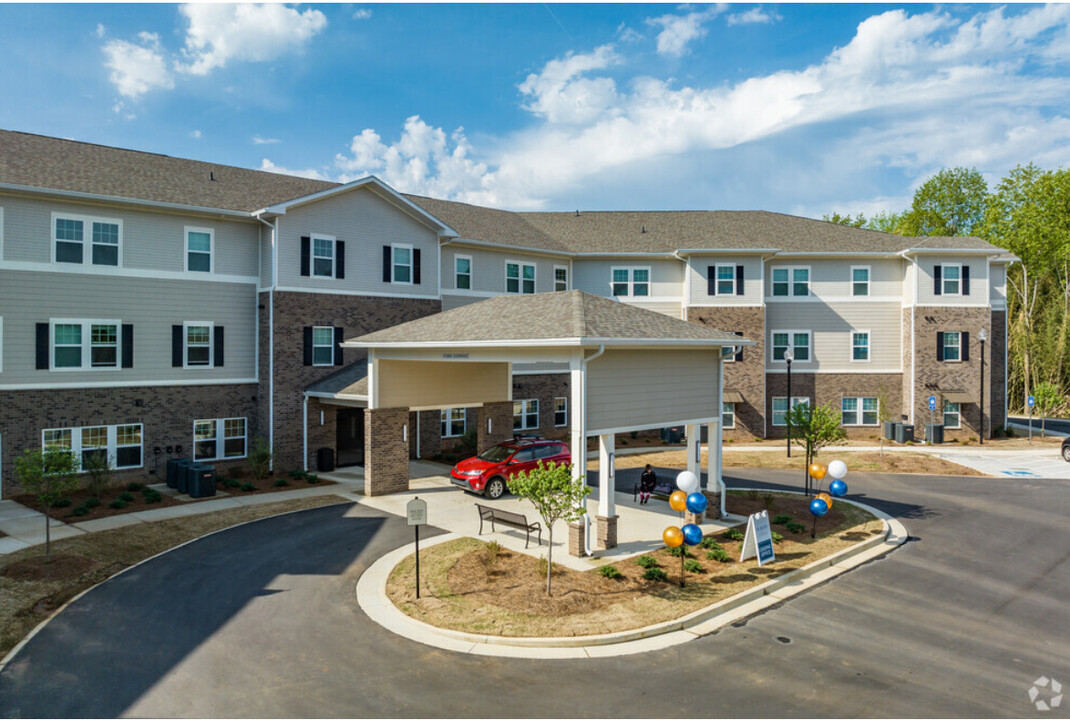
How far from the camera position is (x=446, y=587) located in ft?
41.6

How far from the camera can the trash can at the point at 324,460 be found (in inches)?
975

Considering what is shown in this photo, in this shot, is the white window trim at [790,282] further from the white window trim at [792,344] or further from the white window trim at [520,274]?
the white window trim at [520,274]

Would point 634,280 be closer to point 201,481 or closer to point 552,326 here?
point 552,326

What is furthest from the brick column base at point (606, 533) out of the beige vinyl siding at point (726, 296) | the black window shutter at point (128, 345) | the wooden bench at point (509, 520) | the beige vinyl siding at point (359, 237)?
the beige vinyl siding at point (726, 296)

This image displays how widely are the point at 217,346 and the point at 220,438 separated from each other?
342cm

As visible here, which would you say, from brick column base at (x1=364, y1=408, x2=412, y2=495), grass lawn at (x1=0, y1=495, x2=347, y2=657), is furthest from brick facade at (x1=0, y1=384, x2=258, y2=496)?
brick column base at (x1=364, y1=408, x2=412, y2=495)

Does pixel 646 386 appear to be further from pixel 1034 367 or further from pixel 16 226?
pixel 1034 367

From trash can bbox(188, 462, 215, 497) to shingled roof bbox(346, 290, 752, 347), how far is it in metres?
6.26

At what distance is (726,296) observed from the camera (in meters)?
34.2

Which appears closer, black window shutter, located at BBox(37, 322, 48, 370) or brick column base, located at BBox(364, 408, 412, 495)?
black window shutter, located at BBox(37, 322, 48, 370)

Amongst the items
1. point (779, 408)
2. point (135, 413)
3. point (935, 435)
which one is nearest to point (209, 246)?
point (135, 413)

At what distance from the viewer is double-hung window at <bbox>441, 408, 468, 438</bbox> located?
2975 cm

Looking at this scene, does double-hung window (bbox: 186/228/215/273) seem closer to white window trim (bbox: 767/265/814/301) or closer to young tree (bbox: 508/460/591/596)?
young tree (bbox: 508/460/591/596)

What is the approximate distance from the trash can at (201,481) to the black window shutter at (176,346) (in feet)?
14.6
